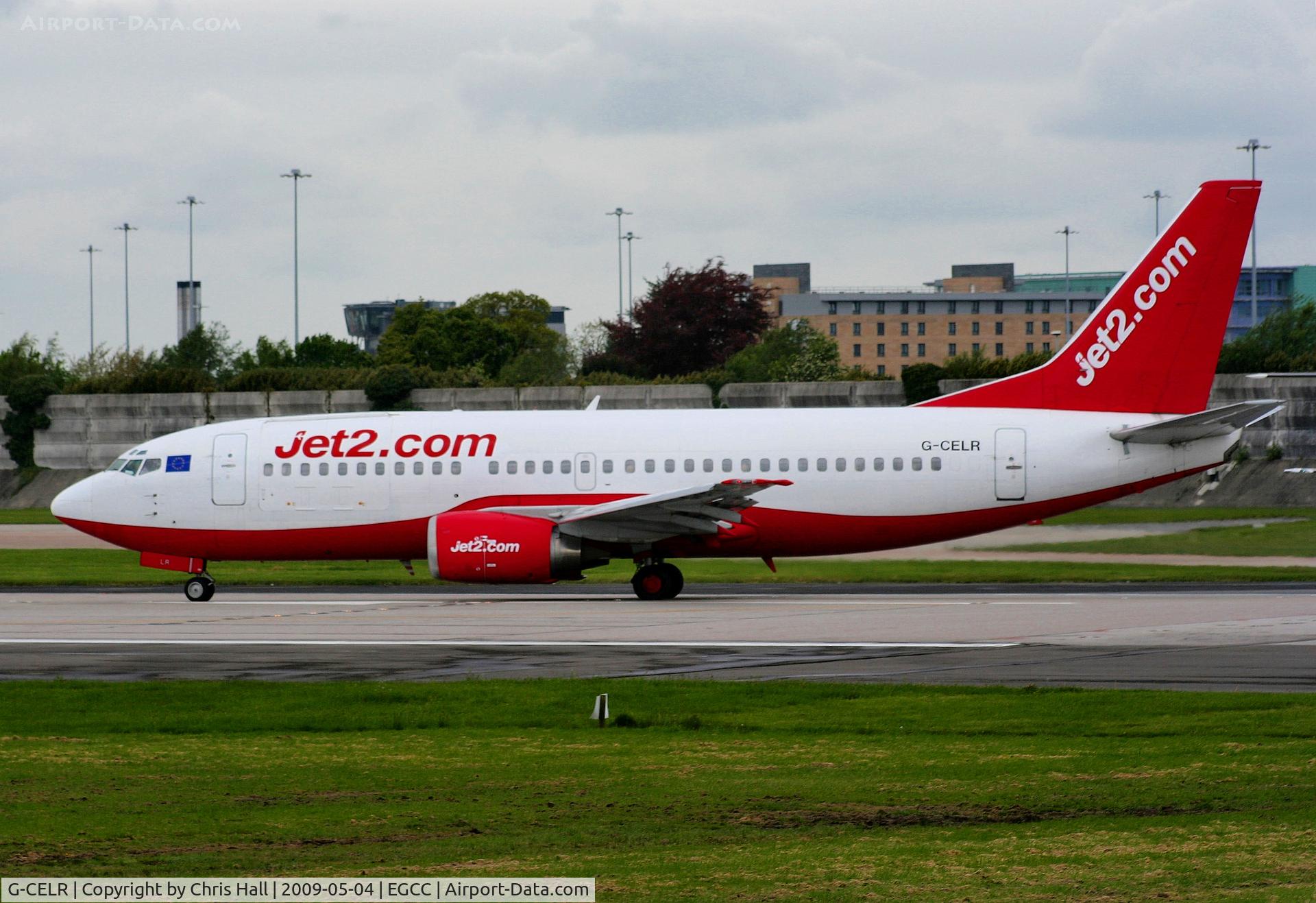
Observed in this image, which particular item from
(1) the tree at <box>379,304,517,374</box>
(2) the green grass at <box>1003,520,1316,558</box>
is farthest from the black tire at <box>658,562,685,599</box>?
(1) the tree at <box>379,304,517,374</box>

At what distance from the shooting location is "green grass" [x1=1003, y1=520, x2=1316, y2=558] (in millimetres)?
33250

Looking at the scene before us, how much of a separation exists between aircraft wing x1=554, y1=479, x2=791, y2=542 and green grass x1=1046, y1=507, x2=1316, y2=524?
858 cm

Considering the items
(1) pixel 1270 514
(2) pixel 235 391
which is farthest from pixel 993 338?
(1) pixel 1270 514

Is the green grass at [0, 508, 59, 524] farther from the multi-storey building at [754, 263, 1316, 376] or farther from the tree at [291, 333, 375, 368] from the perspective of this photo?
the multi-storey building at [754, 263, 1316, 376]

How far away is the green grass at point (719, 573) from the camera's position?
107 feet

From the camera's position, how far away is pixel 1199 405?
30.0m

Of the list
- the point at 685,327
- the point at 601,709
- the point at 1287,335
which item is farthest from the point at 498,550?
the point at 685,327

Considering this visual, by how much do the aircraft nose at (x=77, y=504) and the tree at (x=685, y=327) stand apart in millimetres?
71614

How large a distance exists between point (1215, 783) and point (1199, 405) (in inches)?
795

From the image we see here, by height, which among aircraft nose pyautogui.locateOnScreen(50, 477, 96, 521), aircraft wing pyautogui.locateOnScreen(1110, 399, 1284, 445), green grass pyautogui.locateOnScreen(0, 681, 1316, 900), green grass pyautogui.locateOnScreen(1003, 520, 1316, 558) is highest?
aircraft wing pyautogui.locateOnScreen(1110, 399, 1284, 445)

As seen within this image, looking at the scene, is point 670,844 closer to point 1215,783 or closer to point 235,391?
point 1215,783

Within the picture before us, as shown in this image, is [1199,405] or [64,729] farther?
[1199,405]

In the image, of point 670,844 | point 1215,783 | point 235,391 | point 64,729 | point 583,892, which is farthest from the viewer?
point 235,391

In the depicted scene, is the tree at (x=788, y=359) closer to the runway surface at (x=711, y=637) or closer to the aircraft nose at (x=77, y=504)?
the aircraft nose at (x=77, y=504)
